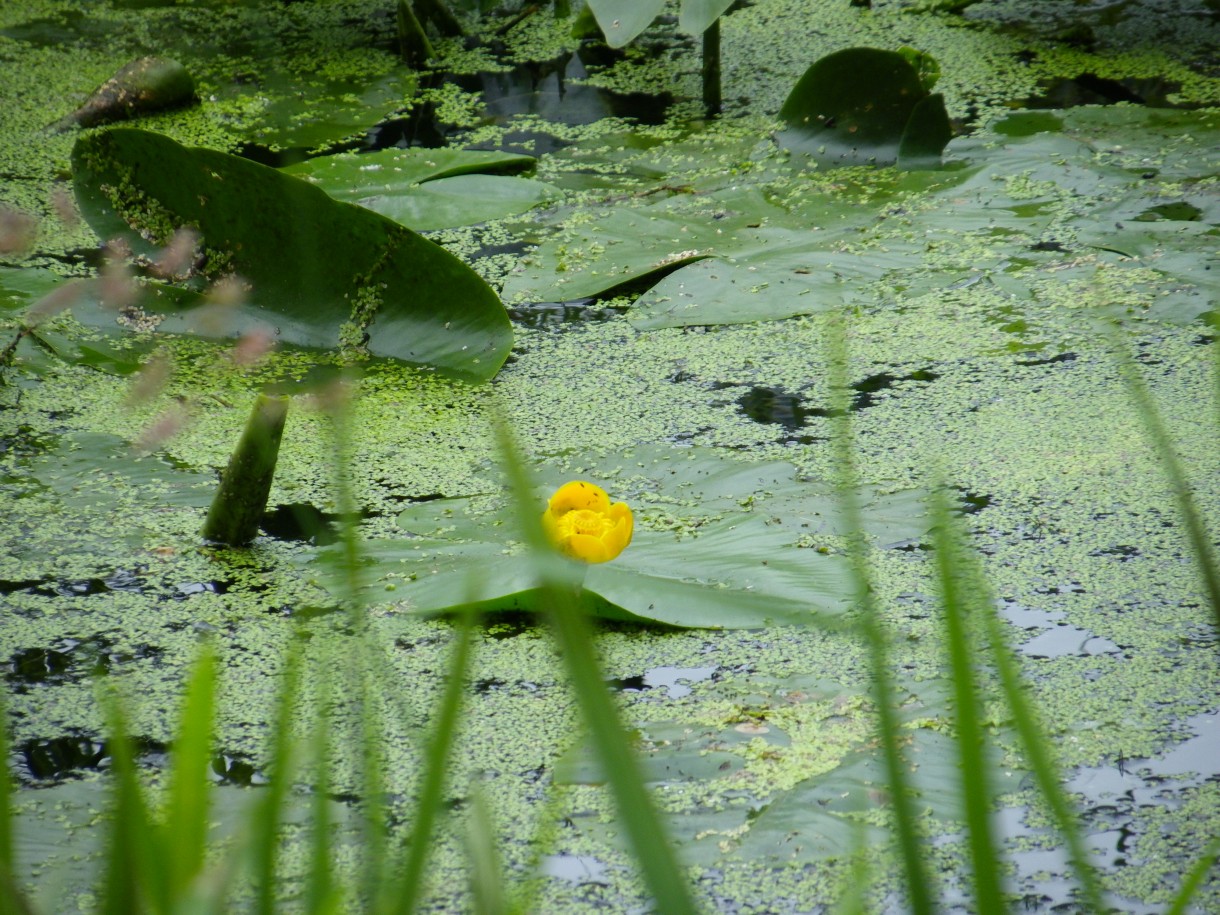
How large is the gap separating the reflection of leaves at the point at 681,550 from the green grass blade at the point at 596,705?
0.68 m

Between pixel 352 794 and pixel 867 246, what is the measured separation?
131 cm

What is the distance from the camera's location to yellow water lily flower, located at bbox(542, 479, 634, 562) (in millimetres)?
1151

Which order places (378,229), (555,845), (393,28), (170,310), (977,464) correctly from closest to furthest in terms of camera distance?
(555,845) < (977,464) < (378,229) < (170,310) < (393,28)

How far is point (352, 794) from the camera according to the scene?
0.98 metres

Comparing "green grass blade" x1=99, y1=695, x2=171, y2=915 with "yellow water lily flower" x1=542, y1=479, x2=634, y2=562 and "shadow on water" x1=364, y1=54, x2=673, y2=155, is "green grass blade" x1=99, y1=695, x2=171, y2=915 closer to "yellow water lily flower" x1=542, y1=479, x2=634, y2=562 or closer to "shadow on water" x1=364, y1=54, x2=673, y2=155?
"yellow water lily flower" x1=542, y1=479, x2=634, y2=562

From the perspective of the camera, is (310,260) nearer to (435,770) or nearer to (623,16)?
(623,16)

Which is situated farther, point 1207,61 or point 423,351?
point 1207,61

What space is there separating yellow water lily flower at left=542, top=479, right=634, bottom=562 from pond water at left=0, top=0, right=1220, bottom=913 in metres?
0.04

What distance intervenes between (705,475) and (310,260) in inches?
26.0

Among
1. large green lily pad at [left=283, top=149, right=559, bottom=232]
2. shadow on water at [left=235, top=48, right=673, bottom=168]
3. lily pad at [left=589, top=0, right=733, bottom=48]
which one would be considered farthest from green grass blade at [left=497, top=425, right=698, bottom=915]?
shadow on water at [left=235, top=48, right=673, bottom=168]

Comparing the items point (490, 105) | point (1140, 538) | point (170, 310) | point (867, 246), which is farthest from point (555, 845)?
point (490, 105)

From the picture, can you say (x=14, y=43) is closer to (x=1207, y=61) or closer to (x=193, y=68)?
(x=193, y=68)

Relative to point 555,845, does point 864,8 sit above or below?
above

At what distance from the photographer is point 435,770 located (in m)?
0.37
